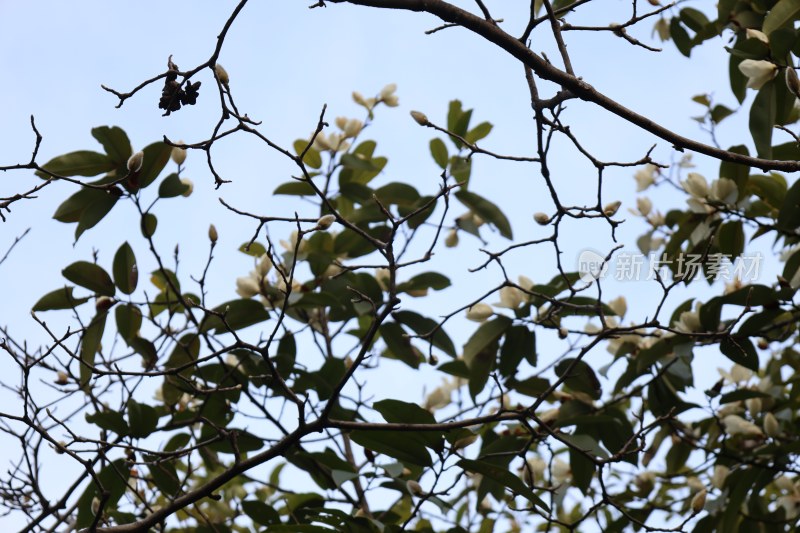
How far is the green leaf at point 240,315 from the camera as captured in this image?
175 cm

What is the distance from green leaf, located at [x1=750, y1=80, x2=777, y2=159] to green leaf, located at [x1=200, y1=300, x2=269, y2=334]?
1.01 metres

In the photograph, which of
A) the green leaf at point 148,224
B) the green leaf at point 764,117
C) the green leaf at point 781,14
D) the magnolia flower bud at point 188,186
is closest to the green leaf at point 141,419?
the green leaf at point 148,224

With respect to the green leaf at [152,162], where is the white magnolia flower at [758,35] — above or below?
below

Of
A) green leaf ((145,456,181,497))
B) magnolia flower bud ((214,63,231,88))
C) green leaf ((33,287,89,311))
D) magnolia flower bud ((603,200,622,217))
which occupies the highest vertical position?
green leaf ((33,287,89,311))

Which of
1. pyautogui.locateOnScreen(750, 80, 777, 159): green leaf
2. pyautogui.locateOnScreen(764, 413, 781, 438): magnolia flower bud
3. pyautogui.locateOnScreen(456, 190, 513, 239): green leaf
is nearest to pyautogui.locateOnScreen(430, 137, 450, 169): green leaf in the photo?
pyautogui.locateOnScreen(456, 190, 513, 239): green leaf

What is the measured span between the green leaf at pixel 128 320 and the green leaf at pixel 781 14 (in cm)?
132

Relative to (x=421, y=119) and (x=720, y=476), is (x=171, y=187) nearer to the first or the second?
(x=421, y=119)

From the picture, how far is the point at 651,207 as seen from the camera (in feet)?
7.66

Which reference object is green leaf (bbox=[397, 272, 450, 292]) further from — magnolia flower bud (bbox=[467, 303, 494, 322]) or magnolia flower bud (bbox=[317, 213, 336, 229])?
magnolia flower bud (bbox=[317, 213, 336, 229])

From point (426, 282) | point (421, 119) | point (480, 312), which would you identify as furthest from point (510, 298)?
point (421, 119)

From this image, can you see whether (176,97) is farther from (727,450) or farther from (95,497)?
(727,450)

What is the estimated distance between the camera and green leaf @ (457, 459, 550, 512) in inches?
51.4

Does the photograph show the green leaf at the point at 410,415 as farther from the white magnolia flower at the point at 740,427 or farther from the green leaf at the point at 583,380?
the white magnolia flower at the point at 740,427

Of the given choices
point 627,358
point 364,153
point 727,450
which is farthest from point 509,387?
point 364,153
